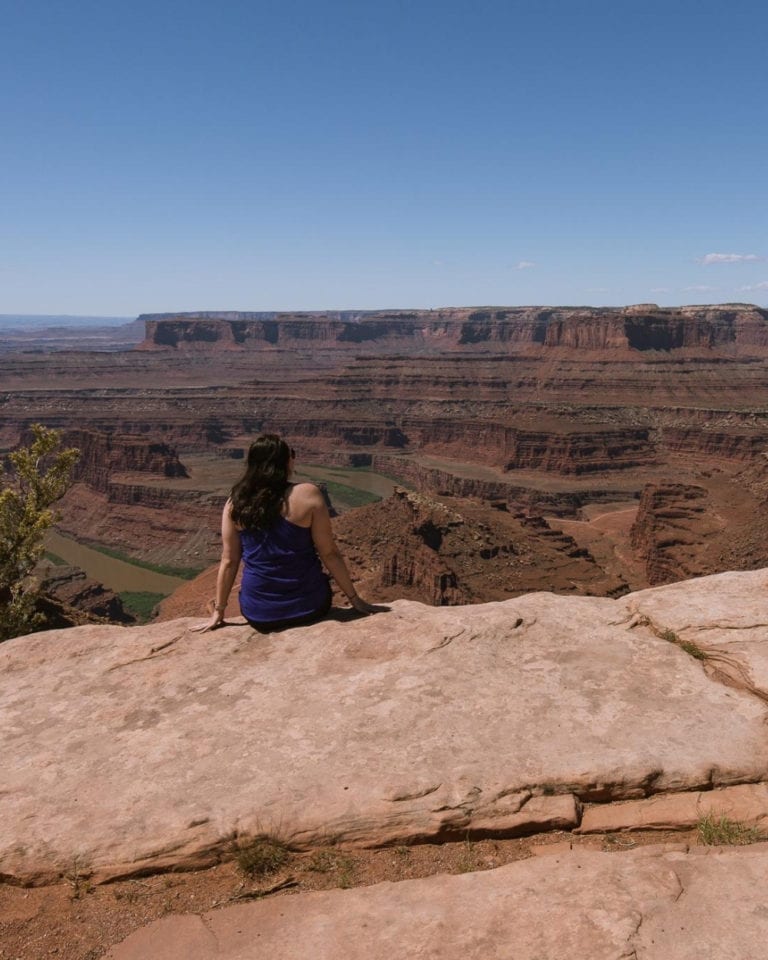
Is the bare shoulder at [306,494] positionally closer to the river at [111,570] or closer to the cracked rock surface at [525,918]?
the cracked rock surface at [525,918]

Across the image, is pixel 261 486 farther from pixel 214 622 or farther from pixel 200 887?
pixel 200 887

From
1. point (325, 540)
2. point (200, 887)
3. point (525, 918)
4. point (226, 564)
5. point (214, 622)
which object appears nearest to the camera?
point (525, 918)

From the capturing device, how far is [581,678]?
5109mm

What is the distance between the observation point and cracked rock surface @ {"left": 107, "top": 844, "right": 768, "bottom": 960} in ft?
9.83

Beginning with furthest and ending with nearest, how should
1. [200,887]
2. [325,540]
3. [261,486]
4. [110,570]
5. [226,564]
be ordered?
1. [110,570]
2. [226,564]
3. [325,540]
4. [261,486]
5. [200,887]

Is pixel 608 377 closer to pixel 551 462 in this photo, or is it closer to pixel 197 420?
pixel 551 462

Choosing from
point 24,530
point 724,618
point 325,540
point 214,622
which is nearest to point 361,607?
point 325,540

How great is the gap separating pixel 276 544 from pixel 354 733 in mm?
1850

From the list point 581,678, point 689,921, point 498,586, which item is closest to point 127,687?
point 581,678

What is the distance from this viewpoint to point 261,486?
19.0ft

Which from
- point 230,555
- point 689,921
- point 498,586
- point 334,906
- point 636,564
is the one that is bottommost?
point 636,564

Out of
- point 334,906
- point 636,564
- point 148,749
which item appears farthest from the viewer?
point 636,564

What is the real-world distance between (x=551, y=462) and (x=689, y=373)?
1576 inches

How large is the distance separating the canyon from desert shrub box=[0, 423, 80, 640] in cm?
2264
